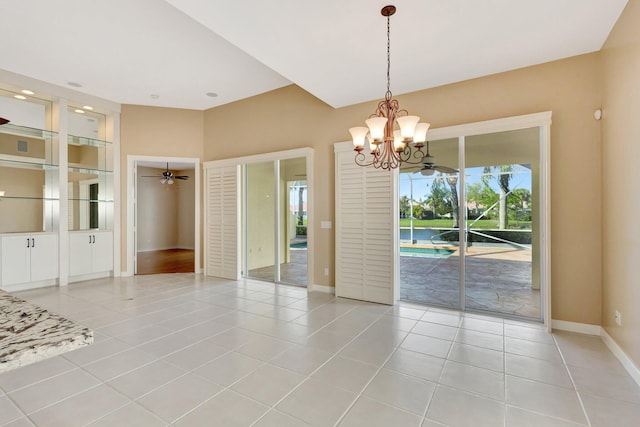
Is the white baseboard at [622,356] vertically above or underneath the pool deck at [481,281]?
underneath

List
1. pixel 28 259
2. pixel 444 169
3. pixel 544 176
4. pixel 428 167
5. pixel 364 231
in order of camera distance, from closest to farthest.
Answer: pixel 544 176
pixel 444 169
pixel 428 167
pixel 364 231
pixel 28 259

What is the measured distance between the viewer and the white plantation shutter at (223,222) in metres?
5.79

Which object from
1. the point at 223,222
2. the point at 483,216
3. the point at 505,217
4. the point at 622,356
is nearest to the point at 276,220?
the point at 223,222

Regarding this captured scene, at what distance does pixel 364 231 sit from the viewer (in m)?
4.46

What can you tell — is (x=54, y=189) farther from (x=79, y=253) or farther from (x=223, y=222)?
(x=223, y=222)

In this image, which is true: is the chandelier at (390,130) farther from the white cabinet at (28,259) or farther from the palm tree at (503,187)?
the white cabinet at (28,259)

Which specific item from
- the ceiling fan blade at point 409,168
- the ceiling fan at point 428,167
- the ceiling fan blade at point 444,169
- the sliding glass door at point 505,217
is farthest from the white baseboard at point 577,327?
the ceiling fan blade at point 409,168

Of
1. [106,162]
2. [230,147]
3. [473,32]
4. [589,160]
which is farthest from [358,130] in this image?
[106,162]

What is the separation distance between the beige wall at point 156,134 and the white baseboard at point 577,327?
21.5 feet

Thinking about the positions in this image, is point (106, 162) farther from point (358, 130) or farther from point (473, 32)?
point (473, 32)

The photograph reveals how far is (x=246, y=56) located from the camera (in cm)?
410

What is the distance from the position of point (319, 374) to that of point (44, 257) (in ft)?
17.3

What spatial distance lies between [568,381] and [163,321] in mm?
3983

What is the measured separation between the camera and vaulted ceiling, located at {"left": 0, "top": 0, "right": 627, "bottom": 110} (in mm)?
2553
